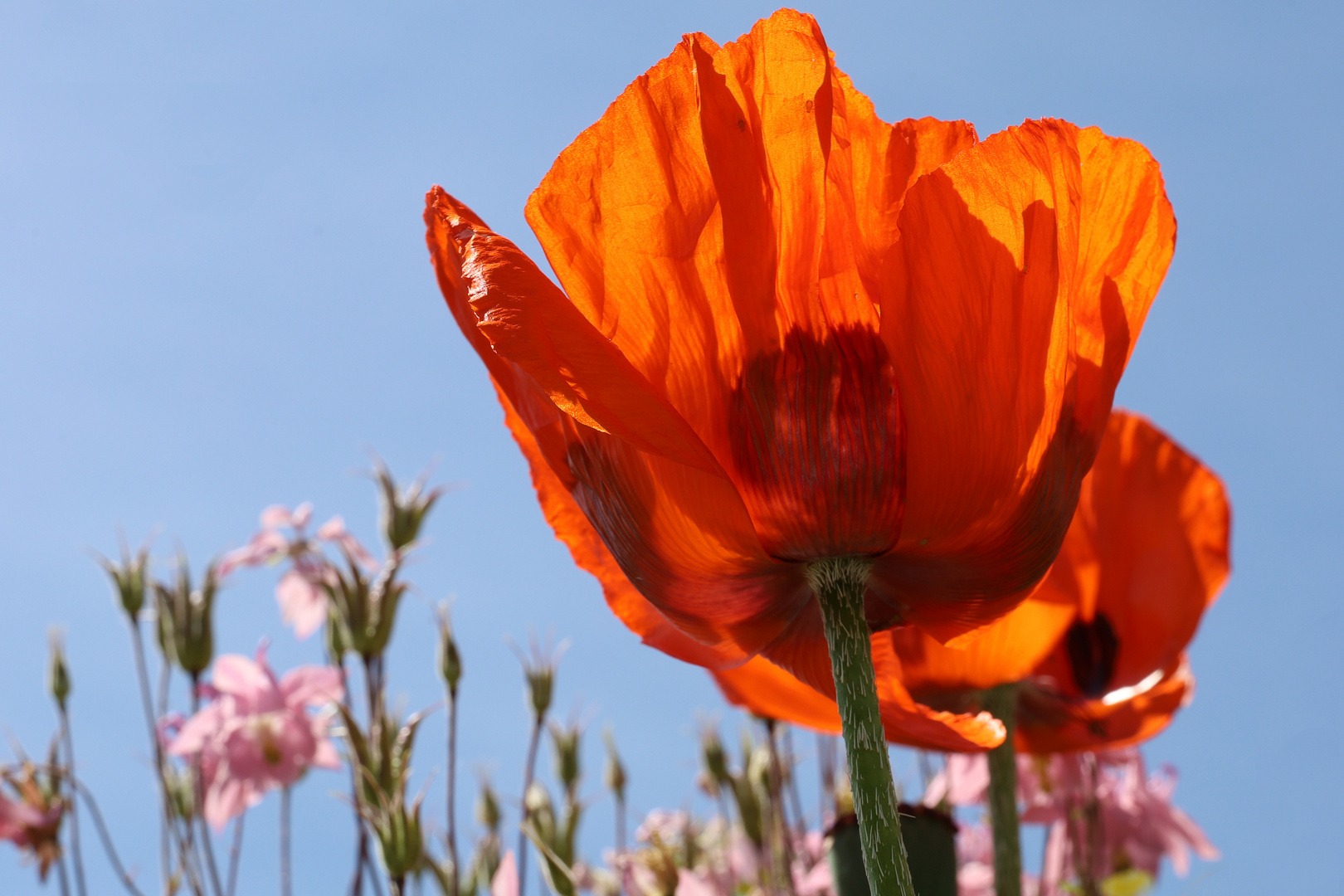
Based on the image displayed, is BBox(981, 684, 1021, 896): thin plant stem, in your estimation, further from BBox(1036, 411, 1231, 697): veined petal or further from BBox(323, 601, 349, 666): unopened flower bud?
BBox(323, 601, 349, 666): unopened flower bud

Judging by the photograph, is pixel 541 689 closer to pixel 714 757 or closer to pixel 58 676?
pixel 714 757

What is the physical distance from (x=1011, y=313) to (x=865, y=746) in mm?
240

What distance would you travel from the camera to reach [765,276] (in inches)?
25.1

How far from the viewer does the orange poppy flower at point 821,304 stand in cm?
62

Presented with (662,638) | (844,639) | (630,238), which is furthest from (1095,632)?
(630,238)

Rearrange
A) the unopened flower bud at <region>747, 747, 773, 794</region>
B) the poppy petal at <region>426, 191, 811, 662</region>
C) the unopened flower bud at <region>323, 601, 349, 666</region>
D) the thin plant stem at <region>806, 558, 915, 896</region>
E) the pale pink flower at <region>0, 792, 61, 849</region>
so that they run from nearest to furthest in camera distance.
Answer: the thin plant stem at <region>806, 558, 915, 896</region>, the poppy petal at <region>426, 191, 811, 662</region>, the unopened flower bud at <region>323, 601, 349, 666</region>, the unopened flower bud at <region>747, 747, 773, 794</region>, the pale pink flower at <region>0, 792, 61, 849</region>

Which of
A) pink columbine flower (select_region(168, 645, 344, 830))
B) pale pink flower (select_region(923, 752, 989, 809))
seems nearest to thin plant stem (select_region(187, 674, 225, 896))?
pink columbine flower (select_region(168, 645, 344, 830))

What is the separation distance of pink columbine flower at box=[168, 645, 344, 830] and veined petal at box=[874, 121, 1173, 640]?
5.07ft

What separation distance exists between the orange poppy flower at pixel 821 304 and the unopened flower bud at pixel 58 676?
2.15 m

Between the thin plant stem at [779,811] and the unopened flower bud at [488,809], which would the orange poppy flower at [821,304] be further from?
the unopened flower bud at [488,809]

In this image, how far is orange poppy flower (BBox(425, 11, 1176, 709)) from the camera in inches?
24.2

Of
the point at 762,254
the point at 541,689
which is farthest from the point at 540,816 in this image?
the point at 762,254

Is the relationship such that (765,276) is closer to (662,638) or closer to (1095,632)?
(662,638)

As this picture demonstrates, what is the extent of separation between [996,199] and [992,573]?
0.22 meters
